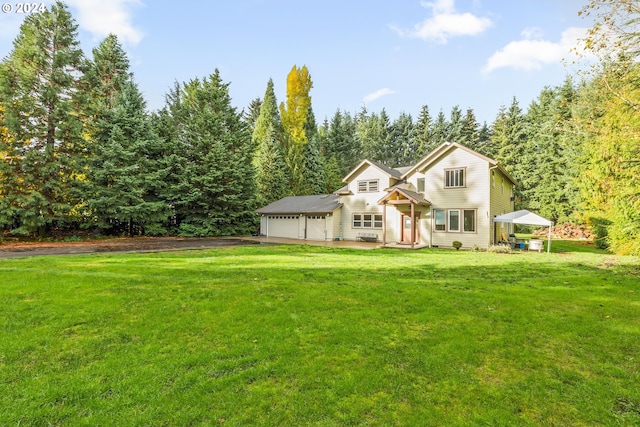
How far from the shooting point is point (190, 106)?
1182 inches

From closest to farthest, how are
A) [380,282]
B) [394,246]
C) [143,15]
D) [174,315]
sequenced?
[174,315] → [380,282] → [143,15] → [394,246]

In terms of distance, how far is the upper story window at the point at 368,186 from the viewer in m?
22.8

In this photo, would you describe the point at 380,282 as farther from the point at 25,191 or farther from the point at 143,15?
the point at 25,191

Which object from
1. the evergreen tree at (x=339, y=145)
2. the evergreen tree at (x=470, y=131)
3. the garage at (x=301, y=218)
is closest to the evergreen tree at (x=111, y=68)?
the garage at (x=301, y=218)

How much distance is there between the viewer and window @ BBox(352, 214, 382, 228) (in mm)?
22766

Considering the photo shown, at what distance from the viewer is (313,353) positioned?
427 cm

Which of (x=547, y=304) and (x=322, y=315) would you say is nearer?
(x=322, y=315)

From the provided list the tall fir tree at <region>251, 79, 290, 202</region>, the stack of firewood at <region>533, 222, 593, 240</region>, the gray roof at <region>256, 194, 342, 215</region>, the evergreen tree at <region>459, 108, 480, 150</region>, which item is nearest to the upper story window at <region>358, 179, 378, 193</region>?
the gray roof at <region>256, 194, 342, 215</region>

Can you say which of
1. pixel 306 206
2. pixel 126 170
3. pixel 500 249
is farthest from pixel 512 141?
pixel 126 170

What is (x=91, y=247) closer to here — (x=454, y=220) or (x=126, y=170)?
(x=126, y=170)

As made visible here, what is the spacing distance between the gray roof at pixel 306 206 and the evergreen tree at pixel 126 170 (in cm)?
915

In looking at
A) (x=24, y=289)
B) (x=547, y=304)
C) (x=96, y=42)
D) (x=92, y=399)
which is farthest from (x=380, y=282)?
(x=96, y=42)

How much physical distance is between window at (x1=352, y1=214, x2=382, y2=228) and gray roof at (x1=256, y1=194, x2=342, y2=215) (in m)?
1.75

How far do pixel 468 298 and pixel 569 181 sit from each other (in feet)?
109
